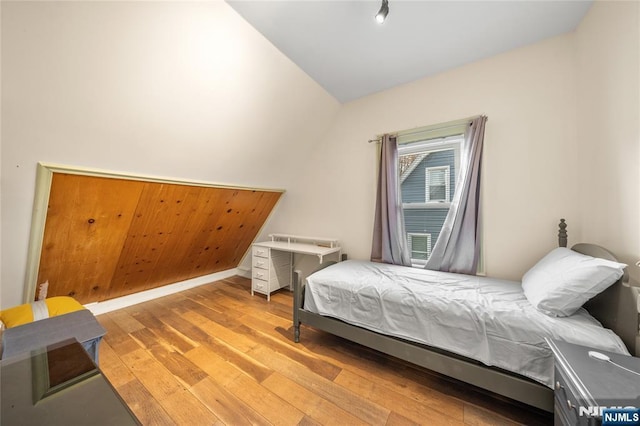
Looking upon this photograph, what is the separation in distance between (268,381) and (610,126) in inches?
107

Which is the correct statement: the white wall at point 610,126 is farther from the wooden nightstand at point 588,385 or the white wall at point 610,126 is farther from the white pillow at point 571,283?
the wooden nightstand at point 588,385

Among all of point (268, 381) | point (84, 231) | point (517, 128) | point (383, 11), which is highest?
point (383, 11)

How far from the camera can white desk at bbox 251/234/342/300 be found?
9.60 ft

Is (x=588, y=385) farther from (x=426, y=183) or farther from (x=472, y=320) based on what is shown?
(x=426, y=183)

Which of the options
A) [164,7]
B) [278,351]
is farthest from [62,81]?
[278,351]

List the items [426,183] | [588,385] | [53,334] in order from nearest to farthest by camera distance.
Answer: [588,385] < [53,334] < [426,183]

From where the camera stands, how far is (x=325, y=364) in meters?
1.72

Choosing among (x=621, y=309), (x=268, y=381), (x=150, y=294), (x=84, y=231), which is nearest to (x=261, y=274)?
(x=150, y=294)

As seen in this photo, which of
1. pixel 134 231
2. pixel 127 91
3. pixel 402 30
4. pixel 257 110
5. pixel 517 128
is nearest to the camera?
pixel 127 91

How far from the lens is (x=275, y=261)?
3078 mm

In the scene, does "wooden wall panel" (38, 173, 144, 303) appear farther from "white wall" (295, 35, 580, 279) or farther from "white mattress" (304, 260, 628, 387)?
"white wall" (295, 35, 580, 279)

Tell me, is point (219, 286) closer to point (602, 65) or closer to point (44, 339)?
point (44, 339)

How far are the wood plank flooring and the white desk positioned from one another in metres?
0.66

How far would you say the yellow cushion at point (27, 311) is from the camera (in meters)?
1.31
